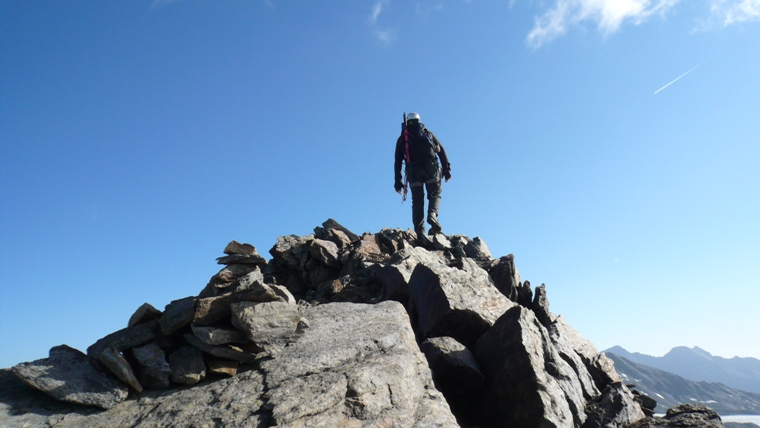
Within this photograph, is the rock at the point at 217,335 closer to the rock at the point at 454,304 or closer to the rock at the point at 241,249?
the rock at the point at 241,249

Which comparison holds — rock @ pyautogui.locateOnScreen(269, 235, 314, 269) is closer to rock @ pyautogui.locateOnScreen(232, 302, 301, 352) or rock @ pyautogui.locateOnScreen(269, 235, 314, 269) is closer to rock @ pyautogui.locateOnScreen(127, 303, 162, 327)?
rock @ pyautogui.locateOnScreen(127, 303, 162, 327)

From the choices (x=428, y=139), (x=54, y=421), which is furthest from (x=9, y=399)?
(x=428, y=139)

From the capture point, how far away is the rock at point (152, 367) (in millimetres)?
5742

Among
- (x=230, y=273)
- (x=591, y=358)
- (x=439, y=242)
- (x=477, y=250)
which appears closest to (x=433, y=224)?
(x=439, y=242)

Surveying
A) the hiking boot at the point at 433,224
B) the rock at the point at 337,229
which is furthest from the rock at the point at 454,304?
the rock at the point at 337,229

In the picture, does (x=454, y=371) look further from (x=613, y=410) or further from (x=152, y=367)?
(x=152, y=367)

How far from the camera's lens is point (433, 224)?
63.8 feet

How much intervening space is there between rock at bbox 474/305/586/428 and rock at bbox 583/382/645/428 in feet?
0.75

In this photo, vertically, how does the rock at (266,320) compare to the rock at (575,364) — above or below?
above

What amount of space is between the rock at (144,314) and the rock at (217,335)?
0.93m

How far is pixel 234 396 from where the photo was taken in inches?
212

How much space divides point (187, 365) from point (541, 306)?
10.3m

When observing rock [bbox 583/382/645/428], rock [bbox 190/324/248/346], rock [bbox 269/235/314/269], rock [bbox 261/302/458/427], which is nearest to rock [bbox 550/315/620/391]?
rock [bbox 583/382/645/428]

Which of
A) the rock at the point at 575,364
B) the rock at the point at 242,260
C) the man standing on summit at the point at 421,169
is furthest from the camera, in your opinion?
the man standing on summit at the point at 421,169
